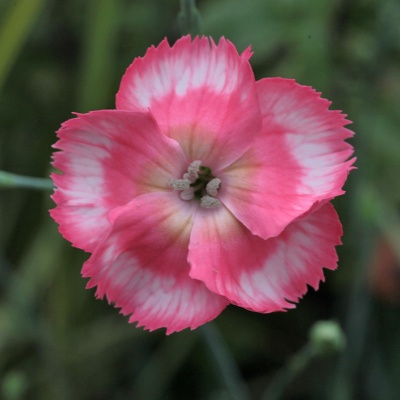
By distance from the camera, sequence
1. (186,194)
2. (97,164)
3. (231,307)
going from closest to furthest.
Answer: (97,164) → (186,194) → (231,307)

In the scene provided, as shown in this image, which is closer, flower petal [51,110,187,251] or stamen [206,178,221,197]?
flower petal [51,110,187,251]

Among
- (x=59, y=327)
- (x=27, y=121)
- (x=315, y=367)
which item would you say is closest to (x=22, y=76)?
(x=27, y=121)

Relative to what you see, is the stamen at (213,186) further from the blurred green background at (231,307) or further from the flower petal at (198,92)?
the blurred green background at (231,307)

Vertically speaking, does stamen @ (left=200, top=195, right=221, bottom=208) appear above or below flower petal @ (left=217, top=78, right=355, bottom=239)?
below

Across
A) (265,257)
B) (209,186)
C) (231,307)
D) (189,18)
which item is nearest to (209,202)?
(209,186)

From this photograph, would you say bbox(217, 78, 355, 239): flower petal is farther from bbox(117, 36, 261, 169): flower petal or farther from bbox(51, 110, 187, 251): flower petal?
bbox(51, 110, 187, 251): flower petal

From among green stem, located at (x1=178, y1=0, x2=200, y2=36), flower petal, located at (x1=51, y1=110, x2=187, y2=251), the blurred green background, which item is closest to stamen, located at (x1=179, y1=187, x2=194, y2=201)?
flower petal, located at (x1=51, y1=110, x2=187, y2=251)

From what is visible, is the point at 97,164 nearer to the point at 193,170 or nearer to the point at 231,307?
the point at 193,170
